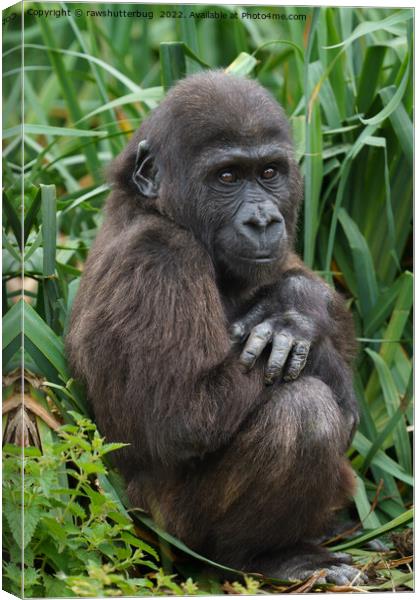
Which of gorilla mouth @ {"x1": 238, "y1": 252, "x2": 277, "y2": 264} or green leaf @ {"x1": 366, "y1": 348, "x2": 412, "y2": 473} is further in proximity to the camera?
green leaf @ {"x1": 366, "y1": 348, "x2": 412, "y2": 473}

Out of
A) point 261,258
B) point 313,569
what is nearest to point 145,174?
point 261,258

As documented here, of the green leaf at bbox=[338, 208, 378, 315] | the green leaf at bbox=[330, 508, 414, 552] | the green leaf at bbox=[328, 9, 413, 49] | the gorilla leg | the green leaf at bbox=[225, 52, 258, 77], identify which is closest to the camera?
the gorilla leg

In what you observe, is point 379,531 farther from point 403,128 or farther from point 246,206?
point 403,128

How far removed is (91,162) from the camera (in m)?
6.24

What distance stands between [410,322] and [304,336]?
1.35 m

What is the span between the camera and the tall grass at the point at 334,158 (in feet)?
18.0

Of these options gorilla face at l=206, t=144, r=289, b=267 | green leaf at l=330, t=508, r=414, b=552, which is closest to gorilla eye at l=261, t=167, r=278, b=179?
gorilla face at l=206, t=144, r=289, b=267

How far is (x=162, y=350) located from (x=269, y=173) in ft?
3.02

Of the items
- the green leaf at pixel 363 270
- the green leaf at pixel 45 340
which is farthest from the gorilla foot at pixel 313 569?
the green leaf at pixel 363 270

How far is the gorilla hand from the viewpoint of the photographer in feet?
15.1

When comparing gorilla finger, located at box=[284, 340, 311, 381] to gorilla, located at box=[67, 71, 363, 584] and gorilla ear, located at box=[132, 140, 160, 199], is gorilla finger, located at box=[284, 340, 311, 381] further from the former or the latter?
gorilla ear, located at box=[132, 140, 160, 199]

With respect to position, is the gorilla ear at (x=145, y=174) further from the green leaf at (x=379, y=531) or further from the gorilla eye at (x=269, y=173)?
the green leaf at (x=379, y=531)

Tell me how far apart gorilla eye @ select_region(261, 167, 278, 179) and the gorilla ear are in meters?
0.44

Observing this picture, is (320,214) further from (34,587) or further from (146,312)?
(34,587)
